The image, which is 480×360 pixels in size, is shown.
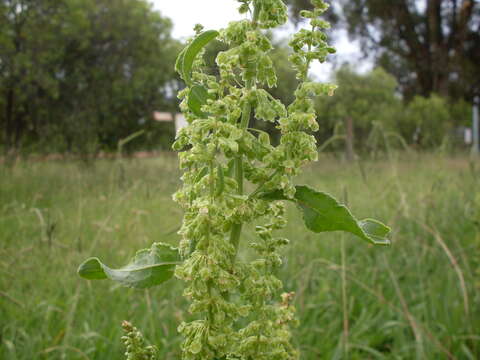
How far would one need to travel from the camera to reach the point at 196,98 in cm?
71

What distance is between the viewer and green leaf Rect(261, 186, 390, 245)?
26.5 inches

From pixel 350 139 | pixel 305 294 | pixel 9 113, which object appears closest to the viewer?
pixel 305 294

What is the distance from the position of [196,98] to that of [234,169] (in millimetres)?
127

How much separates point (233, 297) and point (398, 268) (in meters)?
3.09

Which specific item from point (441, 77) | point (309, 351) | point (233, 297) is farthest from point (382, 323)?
point (441, 77)

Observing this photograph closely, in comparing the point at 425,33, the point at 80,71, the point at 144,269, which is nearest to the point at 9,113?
the point at 80,71

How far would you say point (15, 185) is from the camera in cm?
612

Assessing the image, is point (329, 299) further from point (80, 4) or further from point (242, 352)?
point (80, 4)

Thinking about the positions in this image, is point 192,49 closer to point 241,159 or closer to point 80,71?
point 241,159

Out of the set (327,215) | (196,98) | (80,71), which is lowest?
(327,215)

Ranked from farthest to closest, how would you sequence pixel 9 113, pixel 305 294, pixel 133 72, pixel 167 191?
pixel 133 72, pixel 9 113, pixel 167 191, pixel 305 294

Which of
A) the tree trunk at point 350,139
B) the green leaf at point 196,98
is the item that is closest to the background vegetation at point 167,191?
the tree trunk at point 350,139

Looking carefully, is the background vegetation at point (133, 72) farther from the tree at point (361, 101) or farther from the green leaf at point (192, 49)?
the green leaf at point (192, 49)

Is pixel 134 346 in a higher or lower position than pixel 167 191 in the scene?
higher
